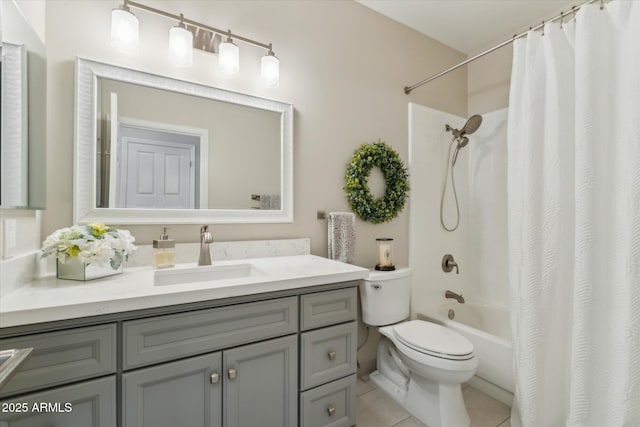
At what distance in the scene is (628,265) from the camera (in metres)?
1.20

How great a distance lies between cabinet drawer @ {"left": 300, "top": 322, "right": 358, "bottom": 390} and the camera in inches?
50.5

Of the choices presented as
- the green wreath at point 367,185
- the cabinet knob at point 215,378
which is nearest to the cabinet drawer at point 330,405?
the cabinet knob at point 215,378

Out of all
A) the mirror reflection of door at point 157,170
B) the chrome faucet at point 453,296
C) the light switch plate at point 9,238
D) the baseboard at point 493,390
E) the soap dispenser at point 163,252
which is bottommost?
the baseboard at point 493,390

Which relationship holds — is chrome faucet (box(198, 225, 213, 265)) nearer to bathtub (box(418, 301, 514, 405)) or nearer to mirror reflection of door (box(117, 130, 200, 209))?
mirror reflection of door (box(117, 130, 200, 209))

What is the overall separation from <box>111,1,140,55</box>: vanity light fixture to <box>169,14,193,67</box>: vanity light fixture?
15 cm

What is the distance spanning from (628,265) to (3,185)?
2248 millimetres

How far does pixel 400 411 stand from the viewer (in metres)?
1.75

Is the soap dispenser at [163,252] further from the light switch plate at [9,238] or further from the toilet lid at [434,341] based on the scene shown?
the toilet lid at [434,341]

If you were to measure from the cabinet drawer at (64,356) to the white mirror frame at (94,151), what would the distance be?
631 mm

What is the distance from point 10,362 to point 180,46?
140 cm

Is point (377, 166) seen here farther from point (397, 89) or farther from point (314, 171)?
point (397, 89)

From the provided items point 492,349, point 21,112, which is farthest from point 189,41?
point 492,349

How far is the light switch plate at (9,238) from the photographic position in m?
0.94

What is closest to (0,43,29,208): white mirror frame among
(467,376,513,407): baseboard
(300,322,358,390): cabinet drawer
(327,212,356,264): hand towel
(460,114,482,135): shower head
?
(300,322,358,390): cabinet drawer
